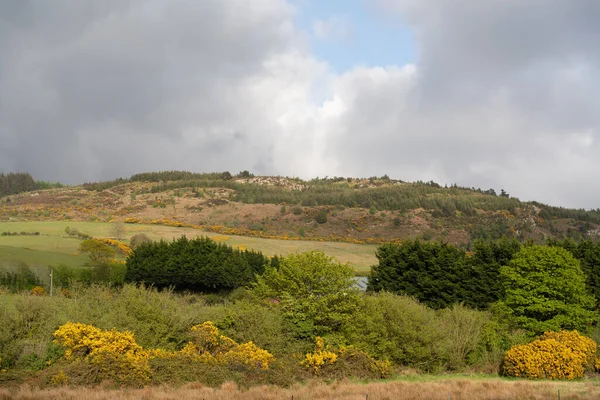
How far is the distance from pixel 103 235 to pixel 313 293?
92.1 m

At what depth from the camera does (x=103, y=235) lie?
370ft

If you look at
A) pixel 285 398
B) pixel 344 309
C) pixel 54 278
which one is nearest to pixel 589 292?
pixel 344 309

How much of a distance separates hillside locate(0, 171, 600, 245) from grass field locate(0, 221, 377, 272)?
1365 centimetres

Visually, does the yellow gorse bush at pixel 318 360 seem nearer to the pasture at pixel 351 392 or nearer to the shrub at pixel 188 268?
the pasture at pixel 351 392

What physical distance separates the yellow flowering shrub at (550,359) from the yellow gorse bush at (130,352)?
13514 millimetres

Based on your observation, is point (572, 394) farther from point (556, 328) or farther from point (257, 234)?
point (257, 234)

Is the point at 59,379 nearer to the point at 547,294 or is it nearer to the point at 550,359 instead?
the point at 550,359

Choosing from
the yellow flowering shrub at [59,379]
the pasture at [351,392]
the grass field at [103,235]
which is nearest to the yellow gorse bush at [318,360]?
the pasture at [351,392]

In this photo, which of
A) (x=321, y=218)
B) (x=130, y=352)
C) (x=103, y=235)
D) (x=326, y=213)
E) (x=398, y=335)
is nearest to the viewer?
(x=130, y=352)

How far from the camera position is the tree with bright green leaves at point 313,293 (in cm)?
2980

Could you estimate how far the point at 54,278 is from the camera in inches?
2566

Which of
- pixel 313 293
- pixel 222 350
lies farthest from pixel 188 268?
pixel 222 350

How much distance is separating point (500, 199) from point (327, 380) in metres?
162

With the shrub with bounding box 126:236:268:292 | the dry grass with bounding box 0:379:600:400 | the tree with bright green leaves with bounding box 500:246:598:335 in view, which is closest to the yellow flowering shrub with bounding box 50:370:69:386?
the dry grass with bounding box 0:379:600:400
